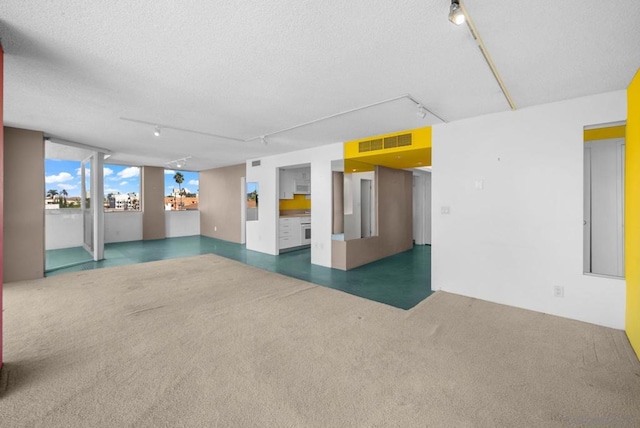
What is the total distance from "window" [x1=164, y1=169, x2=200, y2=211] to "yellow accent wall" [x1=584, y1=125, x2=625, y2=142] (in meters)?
11.0

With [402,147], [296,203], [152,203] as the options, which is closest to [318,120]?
[402,147]

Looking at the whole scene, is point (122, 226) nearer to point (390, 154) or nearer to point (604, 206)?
point (390, 154)

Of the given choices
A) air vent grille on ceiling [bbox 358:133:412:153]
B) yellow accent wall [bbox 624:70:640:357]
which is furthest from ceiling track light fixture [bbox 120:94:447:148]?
yellow accent wall [bbox 624:70:640:357]

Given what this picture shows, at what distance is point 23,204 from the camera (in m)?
4.49

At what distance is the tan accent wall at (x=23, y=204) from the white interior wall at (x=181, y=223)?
517 centimetres

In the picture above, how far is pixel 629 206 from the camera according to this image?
106 inches

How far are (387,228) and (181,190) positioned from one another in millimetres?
8126

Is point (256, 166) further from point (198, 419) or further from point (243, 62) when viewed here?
point (198, 419)

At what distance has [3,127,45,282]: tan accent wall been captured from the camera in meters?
4.36

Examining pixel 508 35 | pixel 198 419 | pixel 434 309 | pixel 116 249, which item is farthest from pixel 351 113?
pixel 116 249

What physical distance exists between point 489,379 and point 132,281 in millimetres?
4958

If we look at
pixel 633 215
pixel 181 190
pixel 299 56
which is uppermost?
pixel 299 56

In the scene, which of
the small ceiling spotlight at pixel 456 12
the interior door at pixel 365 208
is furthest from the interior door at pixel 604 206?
the interior door at pixel 365 208

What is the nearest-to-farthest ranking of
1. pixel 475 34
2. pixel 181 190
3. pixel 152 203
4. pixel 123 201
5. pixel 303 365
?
pixel 475 34
pixel 303 365
pixel 123 201
pixel 152 203
pixel 181 190
